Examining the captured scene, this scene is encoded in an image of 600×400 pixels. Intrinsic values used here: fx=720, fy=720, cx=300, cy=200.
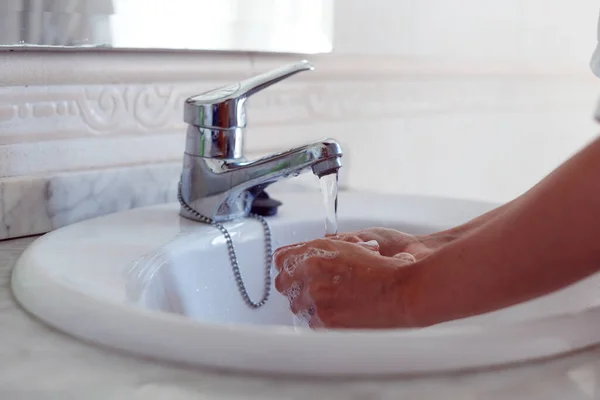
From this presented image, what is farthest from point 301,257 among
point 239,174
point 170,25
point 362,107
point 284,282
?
point 362,107

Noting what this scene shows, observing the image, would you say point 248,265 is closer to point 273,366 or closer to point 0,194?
point 0,194

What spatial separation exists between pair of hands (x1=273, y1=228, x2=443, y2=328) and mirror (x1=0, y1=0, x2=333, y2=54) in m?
0.28

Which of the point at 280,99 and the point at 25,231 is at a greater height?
the point at 280,99

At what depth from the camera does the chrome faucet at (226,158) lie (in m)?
0.63

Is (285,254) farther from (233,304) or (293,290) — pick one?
(233,304)

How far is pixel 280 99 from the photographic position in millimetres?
869

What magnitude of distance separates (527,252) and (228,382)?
193mm

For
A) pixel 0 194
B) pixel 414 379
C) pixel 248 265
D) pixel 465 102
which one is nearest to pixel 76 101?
pixel 0 194

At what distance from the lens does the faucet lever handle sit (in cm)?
64

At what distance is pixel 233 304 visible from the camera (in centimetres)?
67

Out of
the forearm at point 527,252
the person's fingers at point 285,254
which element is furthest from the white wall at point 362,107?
the forearm at point 527,252

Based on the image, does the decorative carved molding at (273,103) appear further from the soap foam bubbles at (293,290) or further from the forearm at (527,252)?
the forearm at (527,252)

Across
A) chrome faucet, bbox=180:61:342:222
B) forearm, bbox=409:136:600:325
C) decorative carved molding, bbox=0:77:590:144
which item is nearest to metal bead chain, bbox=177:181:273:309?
chrome faucet, bbox=180:61:342:222

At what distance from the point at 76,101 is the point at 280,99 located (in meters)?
0.27
